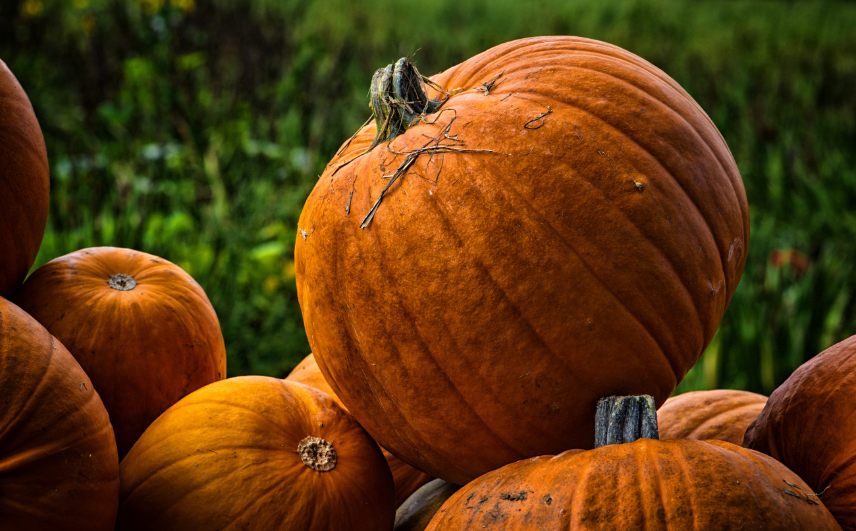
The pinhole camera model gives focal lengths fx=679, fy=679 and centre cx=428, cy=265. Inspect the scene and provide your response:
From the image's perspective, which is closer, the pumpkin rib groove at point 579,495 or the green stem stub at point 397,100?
the pumpkin rib groove at point 579,495

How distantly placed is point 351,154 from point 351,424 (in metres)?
0.55

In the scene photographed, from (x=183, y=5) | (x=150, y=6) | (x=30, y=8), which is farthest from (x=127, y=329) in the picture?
(x=30, y=8)

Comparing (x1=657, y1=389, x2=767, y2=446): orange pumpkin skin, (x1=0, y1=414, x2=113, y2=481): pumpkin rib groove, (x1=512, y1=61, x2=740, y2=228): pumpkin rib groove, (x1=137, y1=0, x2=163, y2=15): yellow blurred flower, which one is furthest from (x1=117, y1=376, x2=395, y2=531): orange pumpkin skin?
(x1=137, y1=0, x2=163, y2=15): yellow blurred flower

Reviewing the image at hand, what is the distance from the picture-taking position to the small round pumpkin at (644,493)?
906 mm

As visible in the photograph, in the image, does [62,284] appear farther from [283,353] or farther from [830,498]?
[283,353]

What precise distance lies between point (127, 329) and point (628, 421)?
0.95 m

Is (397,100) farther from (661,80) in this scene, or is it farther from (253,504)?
(253,504)

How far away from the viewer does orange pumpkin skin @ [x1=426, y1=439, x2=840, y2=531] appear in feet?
2.97

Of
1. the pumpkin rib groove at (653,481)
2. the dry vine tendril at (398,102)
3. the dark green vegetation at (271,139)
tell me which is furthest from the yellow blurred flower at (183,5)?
the pumpkin rib groove at (653,481)

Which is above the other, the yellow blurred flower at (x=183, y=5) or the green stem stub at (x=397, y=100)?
the yellow blurred flower at (x=183, y=5)

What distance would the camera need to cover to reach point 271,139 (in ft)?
17.8

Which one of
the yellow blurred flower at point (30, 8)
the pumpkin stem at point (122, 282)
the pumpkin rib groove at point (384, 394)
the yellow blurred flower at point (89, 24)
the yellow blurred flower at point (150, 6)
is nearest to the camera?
the pumpkin rib groove at point (384, 394)

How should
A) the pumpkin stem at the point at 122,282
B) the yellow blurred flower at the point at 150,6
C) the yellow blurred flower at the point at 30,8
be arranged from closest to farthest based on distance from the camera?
the pumpkin stem at the point at 122,282
the yellow blurred flower at the point at 150,6
the yellow blurred flower at the point at 30,8

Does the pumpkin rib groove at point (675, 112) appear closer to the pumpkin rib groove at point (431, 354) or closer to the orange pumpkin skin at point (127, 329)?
the pumpkin rib groove at point (431, 354)
